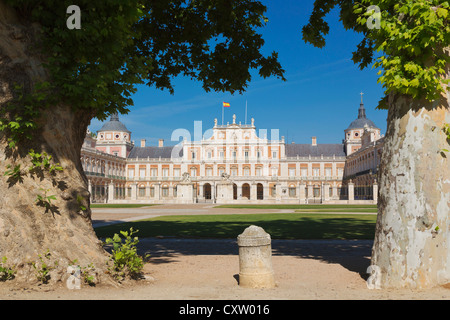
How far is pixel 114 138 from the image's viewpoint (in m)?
76.4

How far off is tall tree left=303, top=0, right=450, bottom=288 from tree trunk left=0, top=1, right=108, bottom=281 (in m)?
4.06

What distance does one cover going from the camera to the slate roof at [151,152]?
77.7 m

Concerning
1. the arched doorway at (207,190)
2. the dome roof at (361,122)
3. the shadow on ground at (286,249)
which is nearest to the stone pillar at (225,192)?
the arched doorway at (207,190)

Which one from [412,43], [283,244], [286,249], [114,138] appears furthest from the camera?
[114,138]

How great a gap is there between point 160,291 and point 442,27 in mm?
4968

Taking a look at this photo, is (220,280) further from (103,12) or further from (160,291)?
(103,12)

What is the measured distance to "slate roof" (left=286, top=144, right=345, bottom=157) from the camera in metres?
75.8

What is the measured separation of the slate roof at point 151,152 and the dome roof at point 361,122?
32815 mm

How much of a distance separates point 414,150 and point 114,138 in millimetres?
74911

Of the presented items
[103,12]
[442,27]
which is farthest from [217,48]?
[442,27]

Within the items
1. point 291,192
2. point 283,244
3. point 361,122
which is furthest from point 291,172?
point 283,244

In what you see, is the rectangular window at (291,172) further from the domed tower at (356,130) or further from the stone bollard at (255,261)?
the stone bollard at (255,261)

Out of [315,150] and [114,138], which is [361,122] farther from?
[114,138]

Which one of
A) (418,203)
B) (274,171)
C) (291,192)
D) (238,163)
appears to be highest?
(238,163)
